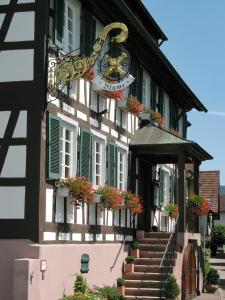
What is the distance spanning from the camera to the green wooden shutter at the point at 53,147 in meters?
13.7

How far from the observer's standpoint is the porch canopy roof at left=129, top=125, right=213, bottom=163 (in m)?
19.4

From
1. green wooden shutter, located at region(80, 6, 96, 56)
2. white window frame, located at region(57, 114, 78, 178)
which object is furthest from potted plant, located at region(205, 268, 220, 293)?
green wooden shutter, located at region(80, 6, 96, 56)

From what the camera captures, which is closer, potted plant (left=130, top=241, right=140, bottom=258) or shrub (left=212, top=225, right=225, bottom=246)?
potted plant (left=130, top=241, right=140, bottom=258)

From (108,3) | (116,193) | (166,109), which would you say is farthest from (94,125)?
(166,109)

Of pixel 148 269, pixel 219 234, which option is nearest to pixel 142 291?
pixel 148 269

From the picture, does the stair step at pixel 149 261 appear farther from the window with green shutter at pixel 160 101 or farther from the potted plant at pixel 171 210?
the window with green shutter at pixel 160 101

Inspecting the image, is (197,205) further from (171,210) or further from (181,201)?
(181,201)

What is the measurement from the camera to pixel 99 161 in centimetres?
1716

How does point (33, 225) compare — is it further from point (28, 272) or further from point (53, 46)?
point (53, 46)

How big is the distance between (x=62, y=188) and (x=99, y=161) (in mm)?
3133

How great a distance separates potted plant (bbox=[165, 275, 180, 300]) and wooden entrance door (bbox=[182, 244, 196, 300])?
81.4 inches

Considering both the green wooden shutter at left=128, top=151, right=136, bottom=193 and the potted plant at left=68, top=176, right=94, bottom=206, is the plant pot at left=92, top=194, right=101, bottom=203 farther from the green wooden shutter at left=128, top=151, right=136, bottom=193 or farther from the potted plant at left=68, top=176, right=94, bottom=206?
the green wooden shutter at left=128, top=151, right=136, bottom=193

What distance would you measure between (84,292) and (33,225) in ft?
7.89

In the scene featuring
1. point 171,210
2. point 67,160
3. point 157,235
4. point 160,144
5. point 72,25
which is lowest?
point 157,235
